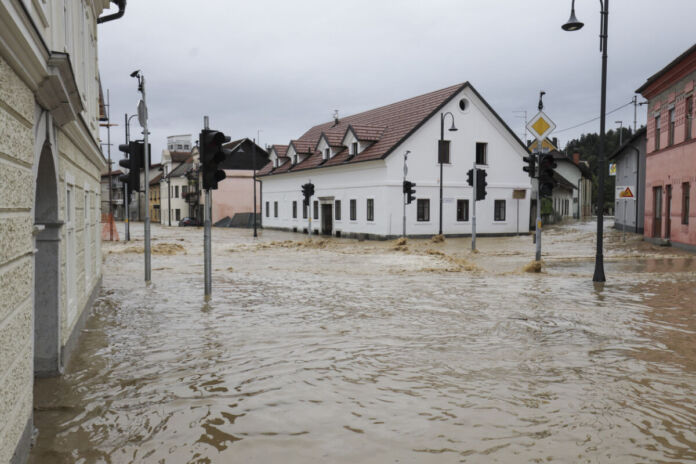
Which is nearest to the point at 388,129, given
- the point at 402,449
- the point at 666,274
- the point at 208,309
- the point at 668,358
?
the point at 666,274

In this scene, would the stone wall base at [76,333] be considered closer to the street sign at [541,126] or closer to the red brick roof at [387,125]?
the street sign at [541,126]

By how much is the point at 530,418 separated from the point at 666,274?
13.5m

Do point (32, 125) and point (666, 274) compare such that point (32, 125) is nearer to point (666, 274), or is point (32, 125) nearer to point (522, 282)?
point (522, 282)

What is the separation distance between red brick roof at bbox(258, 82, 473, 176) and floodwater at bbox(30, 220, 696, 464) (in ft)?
74.6

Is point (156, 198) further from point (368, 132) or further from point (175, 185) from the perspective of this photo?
point (368, 132)

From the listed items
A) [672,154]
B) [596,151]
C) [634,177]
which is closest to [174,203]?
[634,177]

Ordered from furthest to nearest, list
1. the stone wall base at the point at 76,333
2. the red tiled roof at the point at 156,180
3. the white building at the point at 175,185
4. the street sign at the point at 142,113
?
the red tiled roof at the point at 156,180
the white building at the point at 175,185
the street sign at the point at 142,113
the stone wall base at the point at 76,333

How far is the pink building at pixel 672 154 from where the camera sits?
23.8m

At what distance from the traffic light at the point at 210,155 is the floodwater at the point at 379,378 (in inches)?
93.7

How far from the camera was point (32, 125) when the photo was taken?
4.45 metres

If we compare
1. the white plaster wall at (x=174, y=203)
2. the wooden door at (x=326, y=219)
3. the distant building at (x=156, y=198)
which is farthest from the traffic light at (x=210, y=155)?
the distant building at (x=156, y=198)

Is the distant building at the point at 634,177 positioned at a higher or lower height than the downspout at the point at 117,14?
lower

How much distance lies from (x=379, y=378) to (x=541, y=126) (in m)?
13.1

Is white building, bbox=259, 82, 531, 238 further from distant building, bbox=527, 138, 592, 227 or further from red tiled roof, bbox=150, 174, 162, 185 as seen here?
red tiled roof, bbox=150, 174, 162, 185
